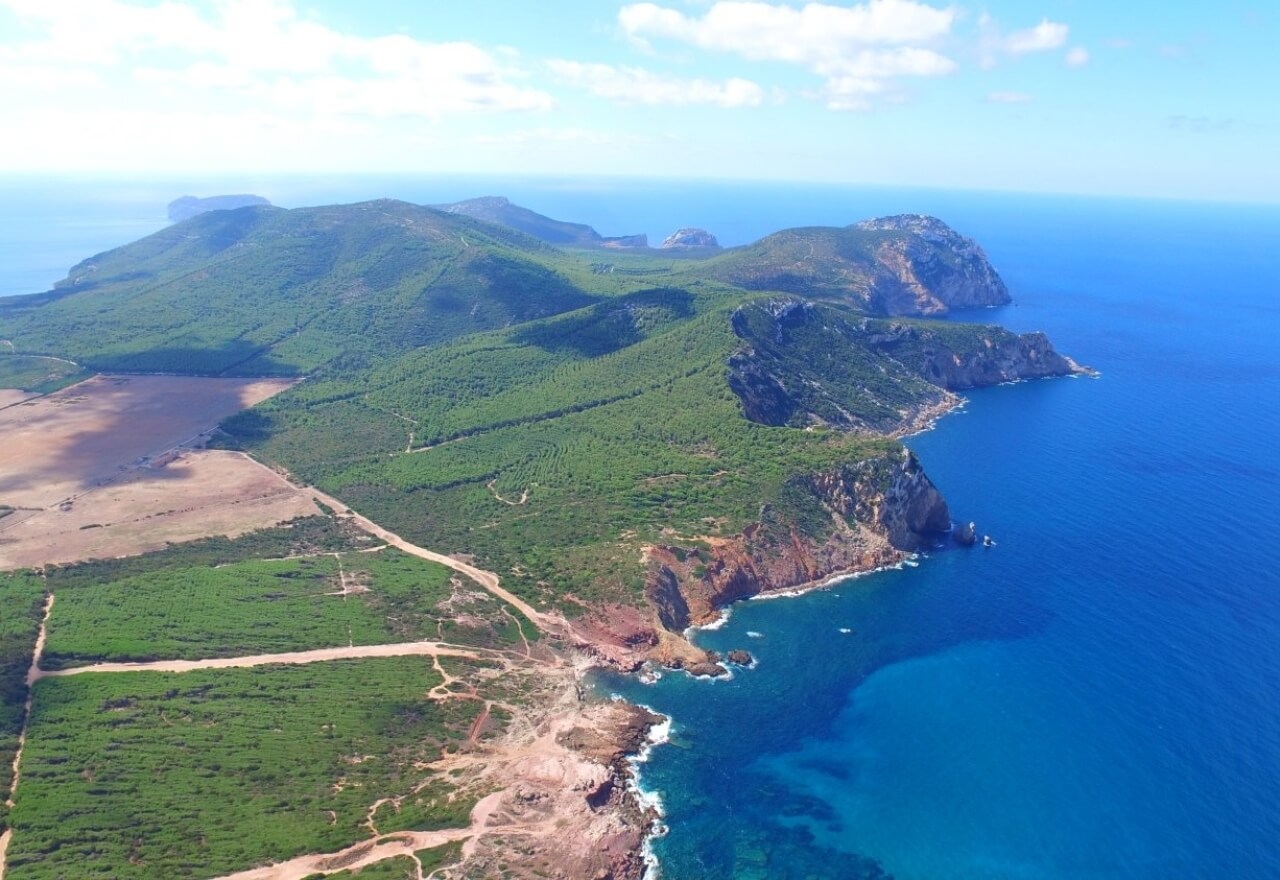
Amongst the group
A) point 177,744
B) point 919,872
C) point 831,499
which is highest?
point 831,499

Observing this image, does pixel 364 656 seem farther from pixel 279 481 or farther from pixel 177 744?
pixel 279 481

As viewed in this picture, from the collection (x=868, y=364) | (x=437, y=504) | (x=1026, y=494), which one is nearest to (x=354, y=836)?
(x=437, y=504)

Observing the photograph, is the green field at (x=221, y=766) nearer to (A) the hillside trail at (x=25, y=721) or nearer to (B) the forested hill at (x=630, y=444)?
(A) the hillside trail at (x=25, y=721)

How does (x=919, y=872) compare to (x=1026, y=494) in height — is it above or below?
below

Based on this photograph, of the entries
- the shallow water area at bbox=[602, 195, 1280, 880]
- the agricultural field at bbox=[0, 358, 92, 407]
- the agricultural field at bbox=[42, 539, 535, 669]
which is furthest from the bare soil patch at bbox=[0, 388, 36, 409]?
the shallow water area at bbox=[602, 195, 1280, 880]

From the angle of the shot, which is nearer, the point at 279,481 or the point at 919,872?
the point at 919,872

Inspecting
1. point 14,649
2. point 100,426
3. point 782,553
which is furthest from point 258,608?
point 100,426

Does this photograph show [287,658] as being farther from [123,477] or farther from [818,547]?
[818,547]
